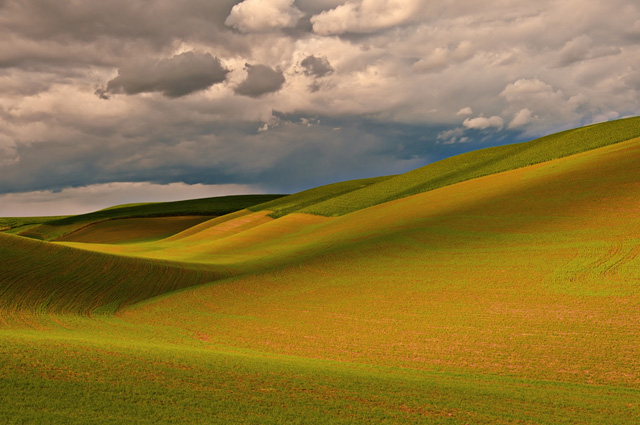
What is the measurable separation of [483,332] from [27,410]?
16.7 metres

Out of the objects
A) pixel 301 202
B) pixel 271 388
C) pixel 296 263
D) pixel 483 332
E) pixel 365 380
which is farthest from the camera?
pixel 301 202

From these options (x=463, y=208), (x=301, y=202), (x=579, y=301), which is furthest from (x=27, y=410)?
(x=301, y=202)

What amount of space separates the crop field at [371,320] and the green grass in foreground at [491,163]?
1027 centimetres

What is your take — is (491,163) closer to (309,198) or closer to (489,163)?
(489,163)

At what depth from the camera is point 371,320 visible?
78.9 feet

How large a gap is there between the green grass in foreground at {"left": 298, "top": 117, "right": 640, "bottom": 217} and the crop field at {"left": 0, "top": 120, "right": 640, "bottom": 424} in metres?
10.3

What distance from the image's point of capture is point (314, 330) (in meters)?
23.0

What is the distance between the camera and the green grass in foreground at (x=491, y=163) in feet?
206

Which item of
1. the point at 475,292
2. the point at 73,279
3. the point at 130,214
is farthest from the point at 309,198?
the point at 475,292

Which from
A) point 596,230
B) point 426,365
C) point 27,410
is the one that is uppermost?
point 596,230

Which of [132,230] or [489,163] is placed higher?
[489,163]

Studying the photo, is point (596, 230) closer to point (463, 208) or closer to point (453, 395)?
point (463, 208)

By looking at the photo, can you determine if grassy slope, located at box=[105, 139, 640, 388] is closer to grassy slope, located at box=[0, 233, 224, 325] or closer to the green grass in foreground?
grassy slope, located at box=[0, 233, 224, 325]

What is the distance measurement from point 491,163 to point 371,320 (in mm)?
54876
